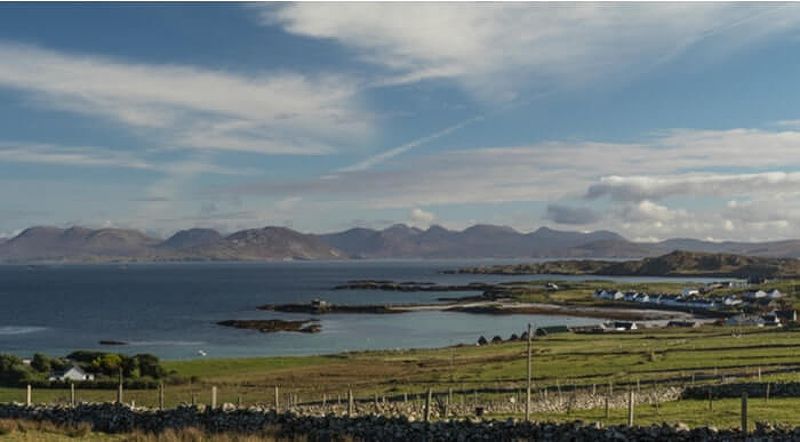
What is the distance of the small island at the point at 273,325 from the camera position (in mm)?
120625

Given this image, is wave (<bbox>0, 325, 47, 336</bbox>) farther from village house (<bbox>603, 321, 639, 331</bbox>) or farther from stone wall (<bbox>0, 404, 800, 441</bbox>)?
stone wall (<bbox>0, 404, 800, 441</bbox>)

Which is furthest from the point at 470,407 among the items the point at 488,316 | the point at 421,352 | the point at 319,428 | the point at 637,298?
the point at 637,298

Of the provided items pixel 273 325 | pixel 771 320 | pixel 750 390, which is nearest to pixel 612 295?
pixel 771 320

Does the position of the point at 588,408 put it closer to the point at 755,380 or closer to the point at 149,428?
the point at 755,380

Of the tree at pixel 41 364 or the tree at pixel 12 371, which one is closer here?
the tree at pixel 12 371

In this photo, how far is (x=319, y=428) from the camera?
76.0 ft

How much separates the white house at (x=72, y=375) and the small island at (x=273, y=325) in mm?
55041

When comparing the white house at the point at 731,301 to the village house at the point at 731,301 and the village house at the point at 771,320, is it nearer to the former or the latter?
the village house at the point at 731,301

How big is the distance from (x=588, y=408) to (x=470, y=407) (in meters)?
5.72

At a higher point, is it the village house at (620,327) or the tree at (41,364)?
the tree at (41,364)

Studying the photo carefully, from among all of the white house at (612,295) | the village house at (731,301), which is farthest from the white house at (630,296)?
the village house at (731,301)

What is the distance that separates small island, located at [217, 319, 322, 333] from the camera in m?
121

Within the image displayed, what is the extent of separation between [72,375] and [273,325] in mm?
63608

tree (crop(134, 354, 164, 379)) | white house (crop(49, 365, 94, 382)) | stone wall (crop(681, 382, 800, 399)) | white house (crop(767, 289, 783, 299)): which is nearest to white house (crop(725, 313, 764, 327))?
white house (crop(767, 289, 783, 299))
